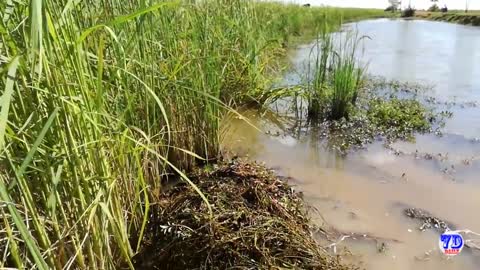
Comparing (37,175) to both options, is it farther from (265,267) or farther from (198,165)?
(198,165)

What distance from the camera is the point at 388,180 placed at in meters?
2.79

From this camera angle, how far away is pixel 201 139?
2.68 m

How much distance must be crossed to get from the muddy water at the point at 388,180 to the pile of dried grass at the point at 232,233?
481mm

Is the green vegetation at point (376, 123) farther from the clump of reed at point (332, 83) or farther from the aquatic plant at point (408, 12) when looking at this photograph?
the aquatic plant at point (408, 12)

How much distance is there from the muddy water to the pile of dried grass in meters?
0.48

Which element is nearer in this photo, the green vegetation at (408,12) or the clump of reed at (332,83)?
the clump of reed at (332,83)

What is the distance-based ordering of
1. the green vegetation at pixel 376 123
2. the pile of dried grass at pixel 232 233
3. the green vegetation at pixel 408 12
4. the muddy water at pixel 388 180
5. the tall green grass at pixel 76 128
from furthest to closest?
the green vegetation at pixel 408 12
the green vegetation at pixel 376 123
the muddy water at pixel 388 180
the pile of dried grass at pixel 232 233
the tall green grass at pixel 76 128

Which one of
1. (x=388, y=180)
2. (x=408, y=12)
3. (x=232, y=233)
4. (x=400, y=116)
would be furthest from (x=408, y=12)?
(x=232, y=233)

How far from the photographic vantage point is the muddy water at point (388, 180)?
2.07 metres

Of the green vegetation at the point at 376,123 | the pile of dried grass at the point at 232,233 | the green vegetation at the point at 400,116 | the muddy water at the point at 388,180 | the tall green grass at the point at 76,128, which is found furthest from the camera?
the green vegetation at the point at 400,116

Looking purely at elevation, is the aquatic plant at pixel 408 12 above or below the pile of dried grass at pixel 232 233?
above

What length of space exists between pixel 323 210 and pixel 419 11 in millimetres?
31976

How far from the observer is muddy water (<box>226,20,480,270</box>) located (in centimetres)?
207

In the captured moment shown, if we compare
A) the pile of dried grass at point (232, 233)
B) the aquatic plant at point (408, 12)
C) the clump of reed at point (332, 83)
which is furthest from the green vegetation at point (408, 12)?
the pile of dried grass at point (232, 233)
